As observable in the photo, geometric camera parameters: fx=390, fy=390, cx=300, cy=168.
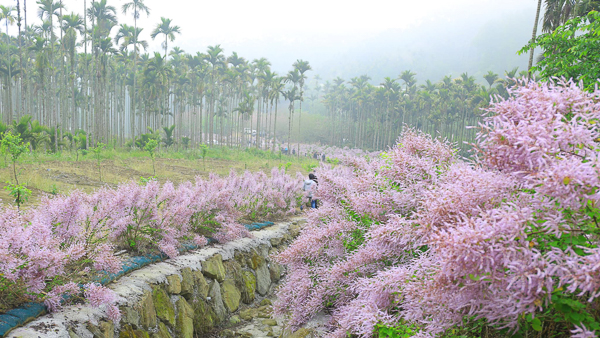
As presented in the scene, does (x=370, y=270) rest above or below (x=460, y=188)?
below

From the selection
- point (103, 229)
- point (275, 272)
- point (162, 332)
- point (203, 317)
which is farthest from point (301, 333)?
point (275, 272)

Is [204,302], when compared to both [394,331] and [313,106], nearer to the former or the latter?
[394,331]

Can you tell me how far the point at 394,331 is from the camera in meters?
2.24

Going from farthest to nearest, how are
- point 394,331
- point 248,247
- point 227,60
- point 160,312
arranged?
point 227,60 → point 248,247 → point 160,312 → point 394,331

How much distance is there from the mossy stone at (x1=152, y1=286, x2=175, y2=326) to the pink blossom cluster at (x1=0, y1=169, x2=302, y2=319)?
0.56 metres

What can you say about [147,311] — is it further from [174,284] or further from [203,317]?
[203,317]

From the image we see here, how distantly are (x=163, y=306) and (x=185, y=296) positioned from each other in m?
0.62

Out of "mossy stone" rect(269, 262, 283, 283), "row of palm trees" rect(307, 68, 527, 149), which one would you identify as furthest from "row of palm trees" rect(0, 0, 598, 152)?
"mossy stone" rect(269, 262, 283, 283)

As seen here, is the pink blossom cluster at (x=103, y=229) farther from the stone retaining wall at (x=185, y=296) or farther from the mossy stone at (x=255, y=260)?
the mossy stone at (x=255, y=260)

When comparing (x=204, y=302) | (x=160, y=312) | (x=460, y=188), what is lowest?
(x=204, y=302)

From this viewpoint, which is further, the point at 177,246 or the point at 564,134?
the point at 177,246

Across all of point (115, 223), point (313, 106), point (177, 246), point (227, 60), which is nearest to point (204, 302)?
point (177, 246)

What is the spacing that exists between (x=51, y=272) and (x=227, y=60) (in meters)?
47.0

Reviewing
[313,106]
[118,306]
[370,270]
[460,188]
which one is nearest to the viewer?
[460,188]
